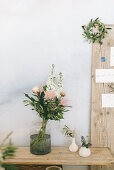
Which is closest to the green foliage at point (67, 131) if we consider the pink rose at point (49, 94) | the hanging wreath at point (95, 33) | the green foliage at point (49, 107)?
the green foliage at point (49, 107)

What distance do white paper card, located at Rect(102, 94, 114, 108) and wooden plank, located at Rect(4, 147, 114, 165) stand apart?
1.22ft

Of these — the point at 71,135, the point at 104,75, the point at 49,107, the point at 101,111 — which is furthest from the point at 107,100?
the point at 49,107

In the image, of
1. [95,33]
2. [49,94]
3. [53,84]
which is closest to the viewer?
[49,94]

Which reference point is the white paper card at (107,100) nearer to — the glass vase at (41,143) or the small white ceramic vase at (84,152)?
the small white ceramic vase at (84,152)

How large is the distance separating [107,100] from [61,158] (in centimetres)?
60

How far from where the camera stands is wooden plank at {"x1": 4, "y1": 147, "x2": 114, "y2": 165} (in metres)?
1.59

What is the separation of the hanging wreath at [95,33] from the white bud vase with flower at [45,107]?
1.30 ft

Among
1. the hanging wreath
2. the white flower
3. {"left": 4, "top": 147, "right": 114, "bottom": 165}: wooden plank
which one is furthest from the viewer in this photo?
the hanging wreath

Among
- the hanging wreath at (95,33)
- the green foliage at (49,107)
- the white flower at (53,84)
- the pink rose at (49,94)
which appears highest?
the hanging wreath at (95,33)

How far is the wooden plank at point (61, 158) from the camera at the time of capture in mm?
1587

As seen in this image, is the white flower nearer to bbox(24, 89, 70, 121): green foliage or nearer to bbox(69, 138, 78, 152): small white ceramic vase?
bbox(24, 89, 70, 121): green foliage

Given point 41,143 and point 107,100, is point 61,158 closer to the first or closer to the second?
point 41,143

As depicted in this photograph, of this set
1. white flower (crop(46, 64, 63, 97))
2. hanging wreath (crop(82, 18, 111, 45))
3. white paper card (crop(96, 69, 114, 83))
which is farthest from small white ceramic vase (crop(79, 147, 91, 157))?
hanging wreath (crop(82, 18, 111, 45))

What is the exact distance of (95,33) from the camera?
1.83 metres
